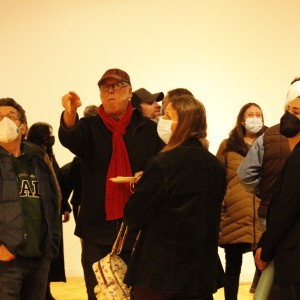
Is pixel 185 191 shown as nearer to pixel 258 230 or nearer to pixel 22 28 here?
pixel 258 230

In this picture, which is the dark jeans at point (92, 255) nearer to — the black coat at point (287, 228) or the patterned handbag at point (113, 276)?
the patterned handbag at point (113, 276)

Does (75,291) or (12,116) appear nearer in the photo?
(12,116)

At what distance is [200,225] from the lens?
8.77 feet

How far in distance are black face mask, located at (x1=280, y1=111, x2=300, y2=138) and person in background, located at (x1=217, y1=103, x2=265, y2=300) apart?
196cm

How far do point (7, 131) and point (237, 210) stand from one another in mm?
2194

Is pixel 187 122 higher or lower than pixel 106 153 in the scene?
higher

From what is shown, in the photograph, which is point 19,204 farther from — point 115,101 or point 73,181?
point 73,181

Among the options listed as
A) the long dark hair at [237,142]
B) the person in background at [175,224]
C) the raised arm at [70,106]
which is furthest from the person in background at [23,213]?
the long dark hair at [237,142]

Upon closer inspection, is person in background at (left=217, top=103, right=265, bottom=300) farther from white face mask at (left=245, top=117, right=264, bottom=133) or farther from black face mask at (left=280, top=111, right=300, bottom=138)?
black face mask at (left=280, top=111, right=300, bottom=138)

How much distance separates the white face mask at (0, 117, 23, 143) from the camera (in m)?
3.28

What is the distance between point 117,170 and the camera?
10.6 feet

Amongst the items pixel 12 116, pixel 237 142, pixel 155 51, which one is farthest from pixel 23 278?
pixel 155 51

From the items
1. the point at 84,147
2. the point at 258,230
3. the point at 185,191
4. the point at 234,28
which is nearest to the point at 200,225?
the point at 185,191

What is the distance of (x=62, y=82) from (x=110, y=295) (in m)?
5.15
